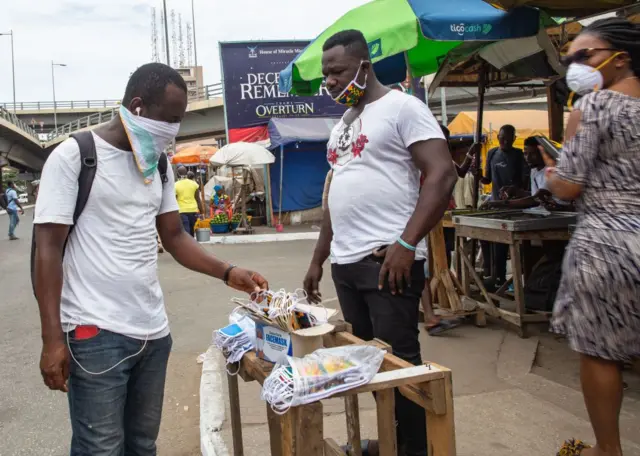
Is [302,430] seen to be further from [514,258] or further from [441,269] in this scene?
[441,269]

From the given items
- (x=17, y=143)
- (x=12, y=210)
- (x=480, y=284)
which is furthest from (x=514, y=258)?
(x=17, y=143)

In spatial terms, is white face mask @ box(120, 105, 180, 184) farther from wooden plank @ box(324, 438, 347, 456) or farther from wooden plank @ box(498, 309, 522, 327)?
wooden plank @ box(498, 309, 522, 327)

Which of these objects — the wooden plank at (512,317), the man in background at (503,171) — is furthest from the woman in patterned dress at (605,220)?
the man in background at (503,171)

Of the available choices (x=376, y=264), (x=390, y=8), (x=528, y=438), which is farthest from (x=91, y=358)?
(x=390, y=8)

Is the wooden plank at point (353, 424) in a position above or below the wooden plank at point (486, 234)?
below

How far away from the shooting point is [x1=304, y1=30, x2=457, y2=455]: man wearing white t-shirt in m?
2.57

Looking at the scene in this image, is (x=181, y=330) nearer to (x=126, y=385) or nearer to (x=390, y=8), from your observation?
(x=390, y=8)

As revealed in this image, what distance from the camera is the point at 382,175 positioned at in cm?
266

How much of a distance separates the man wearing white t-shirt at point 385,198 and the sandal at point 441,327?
298 centimetres

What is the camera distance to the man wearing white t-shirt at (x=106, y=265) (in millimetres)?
2078

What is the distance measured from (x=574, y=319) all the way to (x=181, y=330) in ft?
16.3

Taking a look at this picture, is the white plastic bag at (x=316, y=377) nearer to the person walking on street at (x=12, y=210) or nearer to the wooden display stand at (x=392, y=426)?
the wooden display stand at (x=392, y=426)

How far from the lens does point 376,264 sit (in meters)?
2.65

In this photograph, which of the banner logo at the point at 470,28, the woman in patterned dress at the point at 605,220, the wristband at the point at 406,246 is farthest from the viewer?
the banner logo at the point at 470,28
